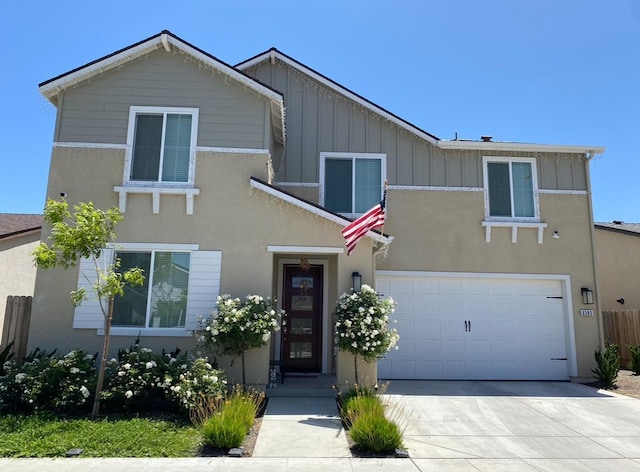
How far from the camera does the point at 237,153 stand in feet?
31.2

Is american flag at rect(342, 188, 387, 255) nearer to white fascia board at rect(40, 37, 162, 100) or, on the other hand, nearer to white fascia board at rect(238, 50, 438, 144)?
white fascia board at rect(238, 50, 438, 144)

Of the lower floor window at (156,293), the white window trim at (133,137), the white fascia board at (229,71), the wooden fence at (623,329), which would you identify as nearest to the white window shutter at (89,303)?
the lower floor window at (156,293)

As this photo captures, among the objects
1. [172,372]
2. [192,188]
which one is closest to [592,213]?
[192,188]

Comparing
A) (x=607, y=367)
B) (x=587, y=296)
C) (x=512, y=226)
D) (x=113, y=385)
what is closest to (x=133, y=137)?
(x=113, y=385)

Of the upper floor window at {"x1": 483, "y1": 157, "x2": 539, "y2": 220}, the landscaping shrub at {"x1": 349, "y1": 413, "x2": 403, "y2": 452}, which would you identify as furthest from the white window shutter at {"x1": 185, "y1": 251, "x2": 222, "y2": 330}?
the upper floor window at {"x1": 483, "y1": 157, "x2": 539, "y2": 220}

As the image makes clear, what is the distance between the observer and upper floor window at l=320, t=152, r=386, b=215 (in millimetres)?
11602

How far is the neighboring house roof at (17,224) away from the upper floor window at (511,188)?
14.2m

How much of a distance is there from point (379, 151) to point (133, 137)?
5947 millimetres

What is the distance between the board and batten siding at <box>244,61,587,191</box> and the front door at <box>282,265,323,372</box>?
2.46 metres

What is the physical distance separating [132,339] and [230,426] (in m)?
3.58

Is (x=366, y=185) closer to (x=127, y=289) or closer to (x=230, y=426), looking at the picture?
(x=127, y=289)

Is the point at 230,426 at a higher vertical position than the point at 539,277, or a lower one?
lower

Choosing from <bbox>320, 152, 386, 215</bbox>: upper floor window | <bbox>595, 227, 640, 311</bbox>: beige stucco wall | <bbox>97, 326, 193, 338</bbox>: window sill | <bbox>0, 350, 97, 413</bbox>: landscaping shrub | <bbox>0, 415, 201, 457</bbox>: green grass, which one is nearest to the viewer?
<bbox>0, 415, 201, 457</bbox>: green grass

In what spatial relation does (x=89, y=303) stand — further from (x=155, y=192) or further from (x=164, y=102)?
(x=164, y=102)
